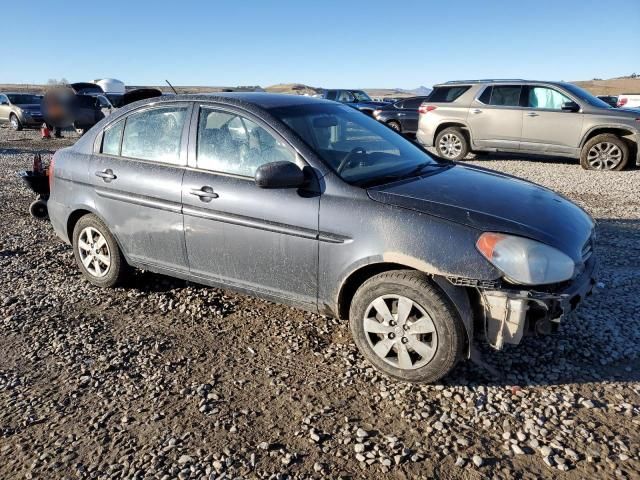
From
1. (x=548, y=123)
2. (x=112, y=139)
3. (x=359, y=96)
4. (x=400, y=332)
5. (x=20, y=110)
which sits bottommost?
(x=400, y=332)

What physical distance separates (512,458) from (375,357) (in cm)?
100

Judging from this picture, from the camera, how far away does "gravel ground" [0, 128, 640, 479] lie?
257 cm

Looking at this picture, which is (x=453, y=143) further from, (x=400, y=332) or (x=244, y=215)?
(x=400, y=332)

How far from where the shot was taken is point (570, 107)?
10555mm

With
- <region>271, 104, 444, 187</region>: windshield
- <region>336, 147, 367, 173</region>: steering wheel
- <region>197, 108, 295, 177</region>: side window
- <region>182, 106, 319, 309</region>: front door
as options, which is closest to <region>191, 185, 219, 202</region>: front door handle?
<region>182, 106, 319, 309</region>: front door

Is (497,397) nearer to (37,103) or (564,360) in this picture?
(564,360)

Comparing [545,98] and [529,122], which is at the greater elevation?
[545,98]

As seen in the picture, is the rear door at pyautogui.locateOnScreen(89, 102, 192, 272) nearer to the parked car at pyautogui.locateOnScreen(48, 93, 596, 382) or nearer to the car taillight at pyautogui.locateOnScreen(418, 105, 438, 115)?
the parked car at pyautogui.locateOnScreen(48, 93, 596, 382)

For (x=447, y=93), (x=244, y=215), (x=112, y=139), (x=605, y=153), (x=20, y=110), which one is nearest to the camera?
(x=244, y=215)

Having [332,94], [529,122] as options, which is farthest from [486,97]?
[332,94]

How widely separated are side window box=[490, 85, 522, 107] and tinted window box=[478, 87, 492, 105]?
75 mm

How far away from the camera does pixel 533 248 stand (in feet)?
9.64

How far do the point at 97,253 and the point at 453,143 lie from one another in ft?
30.8

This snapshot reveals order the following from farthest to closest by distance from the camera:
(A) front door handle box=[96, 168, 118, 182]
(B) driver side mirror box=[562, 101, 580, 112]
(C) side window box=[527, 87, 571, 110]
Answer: (C) side window box=[527, 87, 571, 110]
(B) driver side mirror box=[562, 101, 580, 112]
(A) front door handle box=[96, 168, 118, 182]
